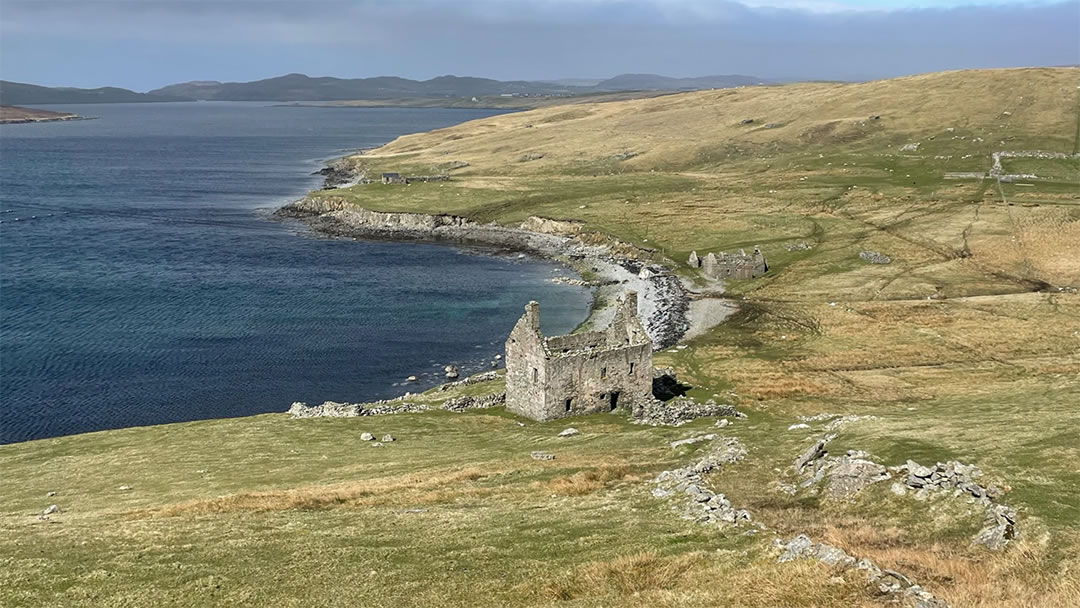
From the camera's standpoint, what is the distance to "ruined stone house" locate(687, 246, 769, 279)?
115312 mm

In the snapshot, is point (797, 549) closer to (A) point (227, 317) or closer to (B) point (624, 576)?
(B) point (624, 576)

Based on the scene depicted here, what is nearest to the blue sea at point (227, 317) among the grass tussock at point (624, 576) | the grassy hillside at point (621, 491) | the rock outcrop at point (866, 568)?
the grassy hillside at point (621, 491)

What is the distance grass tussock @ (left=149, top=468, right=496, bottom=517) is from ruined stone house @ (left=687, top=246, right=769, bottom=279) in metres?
79.5

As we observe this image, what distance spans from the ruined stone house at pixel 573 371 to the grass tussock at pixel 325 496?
1439 centimetres

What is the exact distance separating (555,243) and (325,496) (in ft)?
370

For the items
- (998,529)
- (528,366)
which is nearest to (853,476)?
(998,529)

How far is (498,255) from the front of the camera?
476 ft

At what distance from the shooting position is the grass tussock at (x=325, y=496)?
3747 cm

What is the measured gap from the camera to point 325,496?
39062 millimetres

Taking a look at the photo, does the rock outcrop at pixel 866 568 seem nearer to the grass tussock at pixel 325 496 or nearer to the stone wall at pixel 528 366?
the grass tussock at pixel 325 496

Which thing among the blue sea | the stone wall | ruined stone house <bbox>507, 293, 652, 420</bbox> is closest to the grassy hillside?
the stone wall

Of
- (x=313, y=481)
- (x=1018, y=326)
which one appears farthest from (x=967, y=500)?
(x=1018, y=326)

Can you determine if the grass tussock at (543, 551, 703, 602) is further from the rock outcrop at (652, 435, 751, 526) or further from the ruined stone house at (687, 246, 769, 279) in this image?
the ruined stone house at (687, 246, 769, 279)

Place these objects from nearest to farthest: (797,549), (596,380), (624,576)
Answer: (624,576), (797,549), (596,380)
